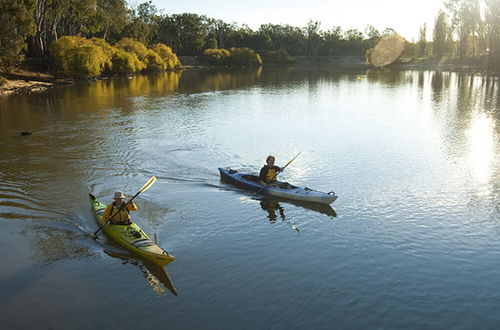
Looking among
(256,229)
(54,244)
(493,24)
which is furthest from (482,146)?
(493,24)

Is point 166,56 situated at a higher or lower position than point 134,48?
lower

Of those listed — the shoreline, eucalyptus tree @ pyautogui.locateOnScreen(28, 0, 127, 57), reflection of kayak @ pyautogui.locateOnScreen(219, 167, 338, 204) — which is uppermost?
eucalyptus tree @ pyautogui.locateOnScreen(28, 0, 127, 57)

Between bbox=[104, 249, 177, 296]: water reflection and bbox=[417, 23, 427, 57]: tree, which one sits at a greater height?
bbox=[417, 23, 427, 57]: tree

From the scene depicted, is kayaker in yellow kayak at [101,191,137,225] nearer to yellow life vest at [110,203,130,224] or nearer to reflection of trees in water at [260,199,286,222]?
yellow life vest at [110,203,130,224]

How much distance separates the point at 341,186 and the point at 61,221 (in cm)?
1101

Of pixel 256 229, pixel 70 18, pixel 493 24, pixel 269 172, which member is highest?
pixel 70 18

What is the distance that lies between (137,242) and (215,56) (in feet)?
363

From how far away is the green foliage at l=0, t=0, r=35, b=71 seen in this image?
5122cm

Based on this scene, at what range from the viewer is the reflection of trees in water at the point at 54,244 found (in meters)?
13.1

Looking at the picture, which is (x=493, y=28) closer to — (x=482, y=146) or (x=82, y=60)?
(x=482, y=146)

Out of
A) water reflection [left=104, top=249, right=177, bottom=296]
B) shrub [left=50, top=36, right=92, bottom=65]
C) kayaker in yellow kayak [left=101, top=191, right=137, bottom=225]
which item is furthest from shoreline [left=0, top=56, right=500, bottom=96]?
water reflection [left=104, top=249, right=177, bottom=296]

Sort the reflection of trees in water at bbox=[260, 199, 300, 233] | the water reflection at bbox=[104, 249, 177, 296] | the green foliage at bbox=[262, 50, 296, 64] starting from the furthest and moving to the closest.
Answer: the green foliage at bbox=[262, 50, 296, 64] < the reflection of trees in water at bbox=[260, 199, 300, 233] < the water reflection at bbox=[104, 249, 177, 296]

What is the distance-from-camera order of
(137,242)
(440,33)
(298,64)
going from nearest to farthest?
(137,242) < (440,33) < (298,64)

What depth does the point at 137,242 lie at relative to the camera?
1298 cm
